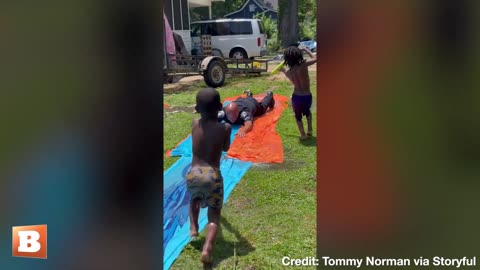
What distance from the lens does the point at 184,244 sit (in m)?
2.44

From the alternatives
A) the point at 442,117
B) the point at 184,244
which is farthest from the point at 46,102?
the point at 442,117

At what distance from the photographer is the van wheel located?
20.6ft

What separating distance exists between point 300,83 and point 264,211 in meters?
1.57

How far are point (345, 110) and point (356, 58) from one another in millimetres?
221

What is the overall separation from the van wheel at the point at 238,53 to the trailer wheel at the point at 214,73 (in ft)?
3.88

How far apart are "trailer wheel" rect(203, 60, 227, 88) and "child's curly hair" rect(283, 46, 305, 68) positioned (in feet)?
3.23

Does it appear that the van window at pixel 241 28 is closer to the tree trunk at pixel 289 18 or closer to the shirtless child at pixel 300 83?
the shirtless child at pixel 300 83

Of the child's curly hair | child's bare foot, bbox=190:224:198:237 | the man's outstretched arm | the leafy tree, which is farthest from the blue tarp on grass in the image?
the leafy tree

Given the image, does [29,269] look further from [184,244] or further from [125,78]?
[125,78]

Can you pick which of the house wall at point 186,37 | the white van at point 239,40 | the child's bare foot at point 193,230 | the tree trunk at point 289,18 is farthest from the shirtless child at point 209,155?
the white van at point 239,40

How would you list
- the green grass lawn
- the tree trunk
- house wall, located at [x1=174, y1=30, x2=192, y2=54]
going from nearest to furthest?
the green grass lawn
the tree trunk
house wall, located at [x1=174, y1=30, x2=192, y2=54]

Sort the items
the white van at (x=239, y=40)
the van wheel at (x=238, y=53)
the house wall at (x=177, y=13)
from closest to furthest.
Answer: the house wall at (x=177, y=13) → the white van at (x=239, y=40) → the van wheel at (x=238, y=53)

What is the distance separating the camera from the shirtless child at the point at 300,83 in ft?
12.6

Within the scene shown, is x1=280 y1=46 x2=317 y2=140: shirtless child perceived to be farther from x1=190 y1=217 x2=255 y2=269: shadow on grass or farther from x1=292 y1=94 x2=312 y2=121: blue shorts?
x1=190 y1=217 x2=255 y2=269: shadow on grass
